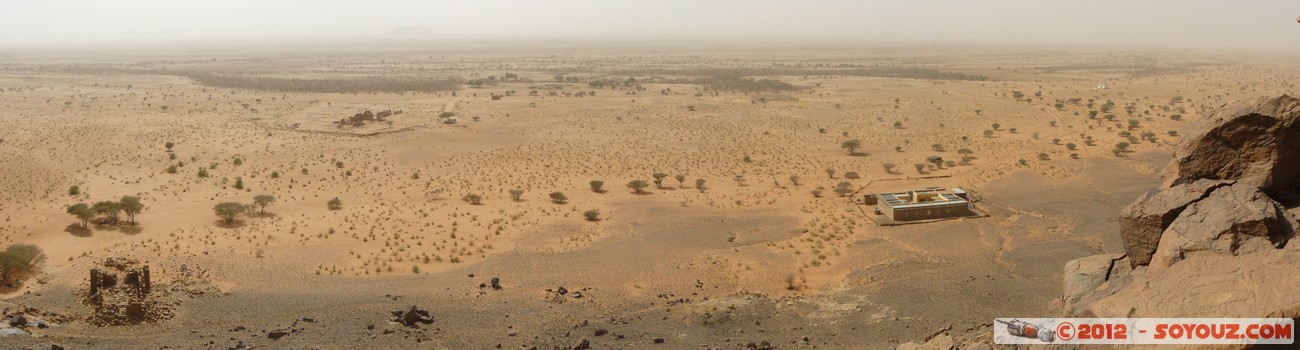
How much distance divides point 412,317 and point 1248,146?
16330 mm

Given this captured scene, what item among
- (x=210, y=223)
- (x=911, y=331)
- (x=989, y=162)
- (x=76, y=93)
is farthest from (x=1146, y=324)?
(x=76, y=93)

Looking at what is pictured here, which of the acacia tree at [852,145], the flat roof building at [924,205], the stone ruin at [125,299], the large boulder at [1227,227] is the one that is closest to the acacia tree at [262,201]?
the stone ruin at [125,299]

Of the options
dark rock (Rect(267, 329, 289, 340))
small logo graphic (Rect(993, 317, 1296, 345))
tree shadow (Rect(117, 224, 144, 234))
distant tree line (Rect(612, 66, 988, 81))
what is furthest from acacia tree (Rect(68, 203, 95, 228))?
distant tree line (Rect(612, 66, 988, 81))

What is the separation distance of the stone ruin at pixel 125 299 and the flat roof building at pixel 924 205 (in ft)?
78.0

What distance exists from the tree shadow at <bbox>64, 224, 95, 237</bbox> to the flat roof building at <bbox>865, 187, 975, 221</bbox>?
29.6 meters

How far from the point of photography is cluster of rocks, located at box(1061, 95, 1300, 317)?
851 centimetres

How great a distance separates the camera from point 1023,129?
54781 millimetres

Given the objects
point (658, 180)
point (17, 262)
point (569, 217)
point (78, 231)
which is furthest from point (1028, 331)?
point (78, 231)

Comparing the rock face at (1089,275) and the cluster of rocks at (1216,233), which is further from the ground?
the cluster of rocks at (1216,233)

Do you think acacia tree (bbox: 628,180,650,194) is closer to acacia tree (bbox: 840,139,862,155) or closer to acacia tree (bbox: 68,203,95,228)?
acacia tree (bbox: 840,139,862,155)

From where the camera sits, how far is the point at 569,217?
103ft

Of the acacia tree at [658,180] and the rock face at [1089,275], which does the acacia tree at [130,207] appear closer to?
the acacia tree at [658,180]

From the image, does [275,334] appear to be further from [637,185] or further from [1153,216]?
[637,185]

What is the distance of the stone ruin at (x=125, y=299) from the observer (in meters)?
17.9
